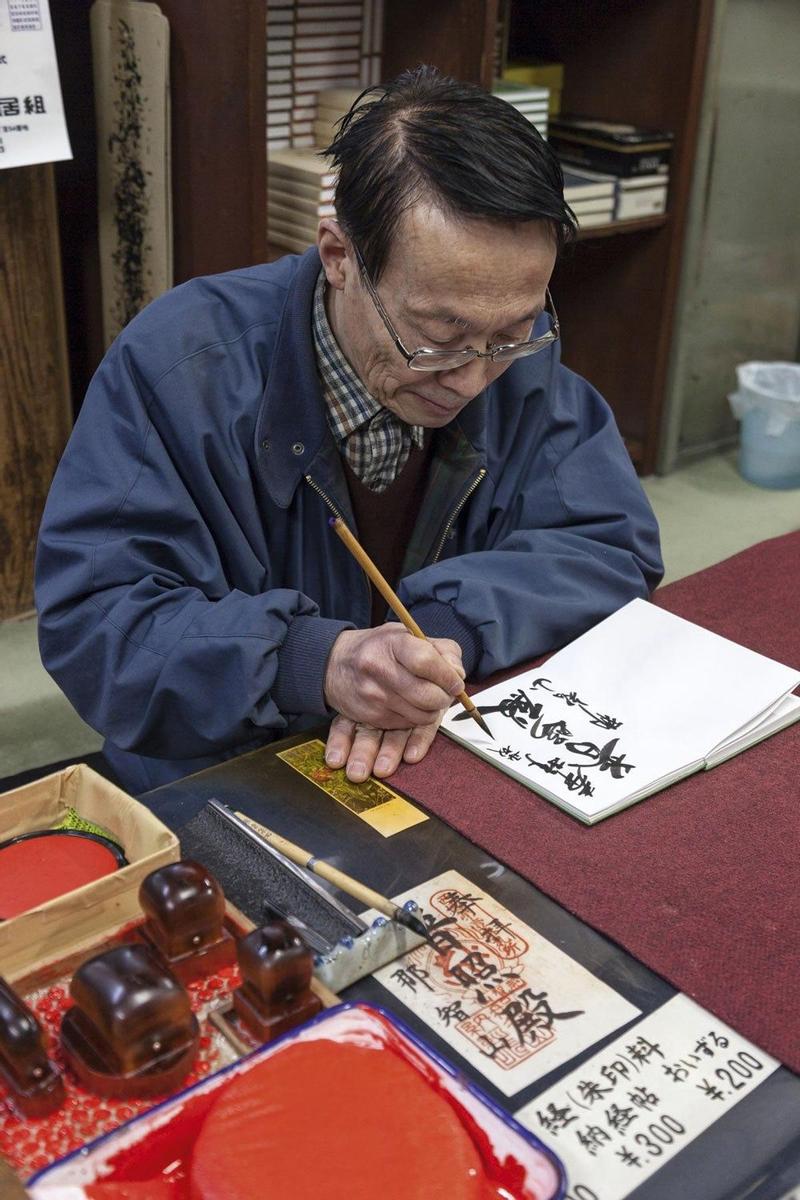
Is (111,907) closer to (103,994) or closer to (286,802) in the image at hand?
(103,994)

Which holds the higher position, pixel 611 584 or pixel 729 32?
pixel 729 32

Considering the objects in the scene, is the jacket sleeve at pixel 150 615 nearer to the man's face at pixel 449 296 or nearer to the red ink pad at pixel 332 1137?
the man's face at pixel 449 296

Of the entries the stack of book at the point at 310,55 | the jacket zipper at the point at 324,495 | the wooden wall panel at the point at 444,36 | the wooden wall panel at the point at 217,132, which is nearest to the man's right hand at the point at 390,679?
the jacket zipper at the point at 324,495

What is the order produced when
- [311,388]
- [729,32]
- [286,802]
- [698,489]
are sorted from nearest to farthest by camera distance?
1. [286,802]
2. [311,388]
3. [729,32]
4. [698,489]

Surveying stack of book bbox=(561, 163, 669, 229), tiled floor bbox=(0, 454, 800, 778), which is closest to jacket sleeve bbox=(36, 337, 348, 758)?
tiled floor bbox=(0, 454, 800, 778)

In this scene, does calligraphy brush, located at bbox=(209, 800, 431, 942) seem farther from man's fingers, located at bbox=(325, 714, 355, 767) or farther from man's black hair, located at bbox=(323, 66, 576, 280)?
man's black hair, located at bbox=(323, 66, 576, 280)

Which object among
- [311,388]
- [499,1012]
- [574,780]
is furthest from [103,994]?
[311,388]

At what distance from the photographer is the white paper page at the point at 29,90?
7.95 ft

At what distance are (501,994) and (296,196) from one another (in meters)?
2.35

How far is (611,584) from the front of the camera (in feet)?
4.88

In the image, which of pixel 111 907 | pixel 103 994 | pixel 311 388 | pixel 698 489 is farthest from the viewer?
pixel 698 489

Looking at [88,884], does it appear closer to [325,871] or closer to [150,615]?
[325,871]

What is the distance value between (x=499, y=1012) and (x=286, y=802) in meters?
0.32

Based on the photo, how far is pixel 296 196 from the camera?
2.86 metres
